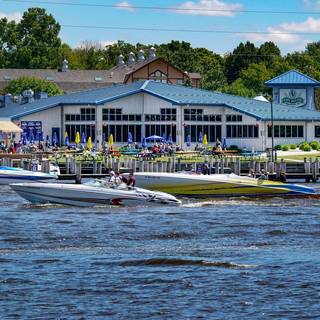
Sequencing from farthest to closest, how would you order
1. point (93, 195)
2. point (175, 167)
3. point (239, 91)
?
point (239, 91)
point (175, 167)
point (93, 195)

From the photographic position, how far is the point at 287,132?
116 m

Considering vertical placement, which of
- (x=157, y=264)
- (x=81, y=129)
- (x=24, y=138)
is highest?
(x=81, y=129)

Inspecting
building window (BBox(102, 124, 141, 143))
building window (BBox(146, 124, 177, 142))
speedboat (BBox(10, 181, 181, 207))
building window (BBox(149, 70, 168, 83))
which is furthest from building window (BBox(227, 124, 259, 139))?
speedboat (BBox(10, 181, 181, 207))

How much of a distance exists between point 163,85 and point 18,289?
88.0 meters

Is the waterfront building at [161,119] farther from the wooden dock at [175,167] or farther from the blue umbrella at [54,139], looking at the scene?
the wooden dock at [175,167]

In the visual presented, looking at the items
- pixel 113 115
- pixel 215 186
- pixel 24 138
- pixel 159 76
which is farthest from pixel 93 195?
pixel 159 76

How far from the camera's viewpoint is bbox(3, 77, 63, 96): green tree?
157375 mm

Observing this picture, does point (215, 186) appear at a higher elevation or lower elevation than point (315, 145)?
lower

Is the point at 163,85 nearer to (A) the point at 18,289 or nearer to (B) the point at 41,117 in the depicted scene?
(B) the point at 41,117

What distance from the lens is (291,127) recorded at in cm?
11594

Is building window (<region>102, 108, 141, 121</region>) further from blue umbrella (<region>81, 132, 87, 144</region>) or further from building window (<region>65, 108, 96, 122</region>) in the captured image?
blue umbrella (<region>81, 132, 87, 144</region>)

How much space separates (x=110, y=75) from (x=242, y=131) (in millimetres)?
61420

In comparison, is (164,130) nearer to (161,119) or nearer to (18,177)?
(161,119)

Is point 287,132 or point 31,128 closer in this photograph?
point 31,128
